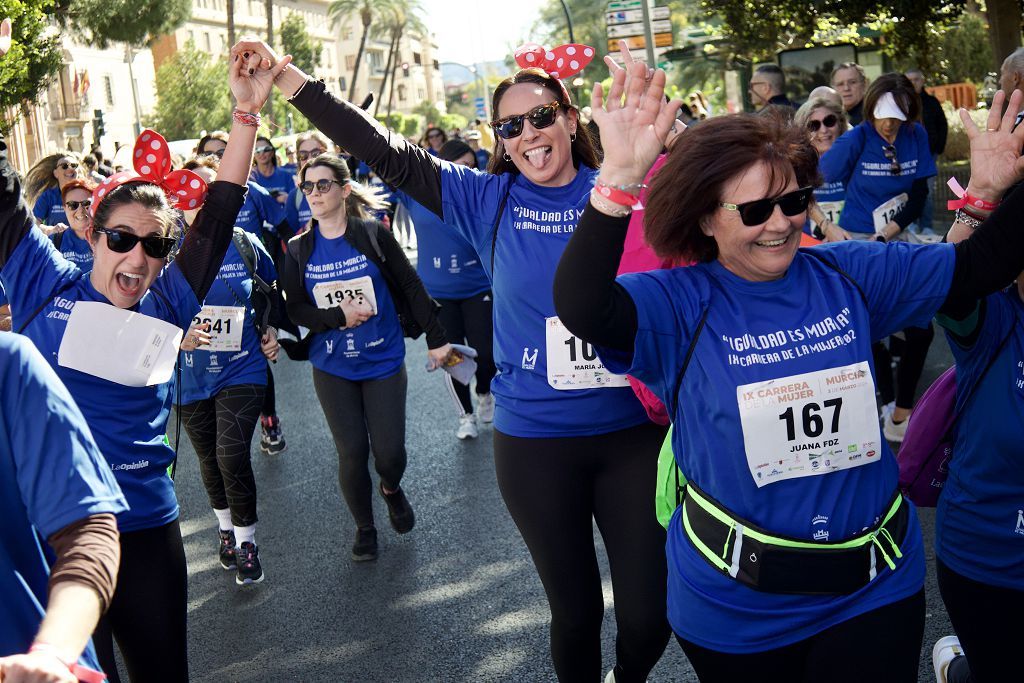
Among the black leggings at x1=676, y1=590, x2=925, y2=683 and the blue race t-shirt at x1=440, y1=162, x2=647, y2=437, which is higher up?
the blue race t-shirt at x1=440, y1=162, x2=647, y2=437

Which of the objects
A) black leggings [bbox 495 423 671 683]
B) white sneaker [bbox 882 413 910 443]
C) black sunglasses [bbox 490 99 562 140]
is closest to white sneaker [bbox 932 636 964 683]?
black leggings [bbox 495 423 671 683]

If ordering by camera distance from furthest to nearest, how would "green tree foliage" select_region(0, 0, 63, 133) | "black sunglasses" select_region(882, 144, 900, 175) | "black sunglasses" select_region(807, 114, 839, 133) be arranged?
"green tree foliage" select_region(0, 0, 63, 133)
"black sunglasses" select_region(807, 114, 839, 133)
"black sunglasses" select_region(882, 144, 900, 175)

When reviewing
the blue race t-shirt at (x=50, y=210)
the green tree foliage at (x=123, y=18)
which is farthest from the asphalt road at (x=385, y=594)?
the green tree foliage at (x=123, y=18)

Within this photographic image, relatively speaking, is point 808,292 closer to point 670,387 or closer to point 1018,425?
point 670,387

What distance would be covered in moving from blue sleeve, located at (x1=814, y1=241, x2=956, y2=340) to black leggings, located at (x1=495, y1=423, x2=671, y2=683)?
106cm

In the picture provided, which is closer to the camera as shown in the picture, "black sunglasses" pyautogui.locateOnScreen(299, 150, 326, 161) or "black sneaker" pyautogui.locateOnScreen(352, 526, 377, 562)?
"black sneaker" pyautogui.locateOnScreen(352, 526, 377, 562)

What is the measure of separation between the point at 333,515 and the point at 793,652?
458 centimetres

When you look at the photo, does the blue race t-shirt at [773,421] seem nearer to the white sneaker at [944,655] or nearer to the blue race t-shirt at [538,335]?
the blue race t-shirt at [538,335]

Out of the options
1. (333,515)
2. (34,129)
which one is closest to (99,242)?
(333,515)

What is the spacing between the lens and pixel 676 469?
2.96m

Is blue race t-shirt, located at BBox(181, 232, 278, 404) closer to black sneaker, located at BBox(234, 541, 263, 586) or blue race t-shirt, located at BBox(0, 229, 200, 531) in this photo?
black sneaker, located at BBox(234, 541, 263, 586)

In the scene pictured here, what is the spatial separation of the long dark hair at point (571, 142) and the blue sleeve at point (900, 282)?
137 centimetres

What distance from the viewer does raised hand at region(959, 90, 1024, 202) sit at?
3.04 m

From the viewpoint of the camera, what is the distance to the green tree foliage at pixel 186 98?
60562mm
